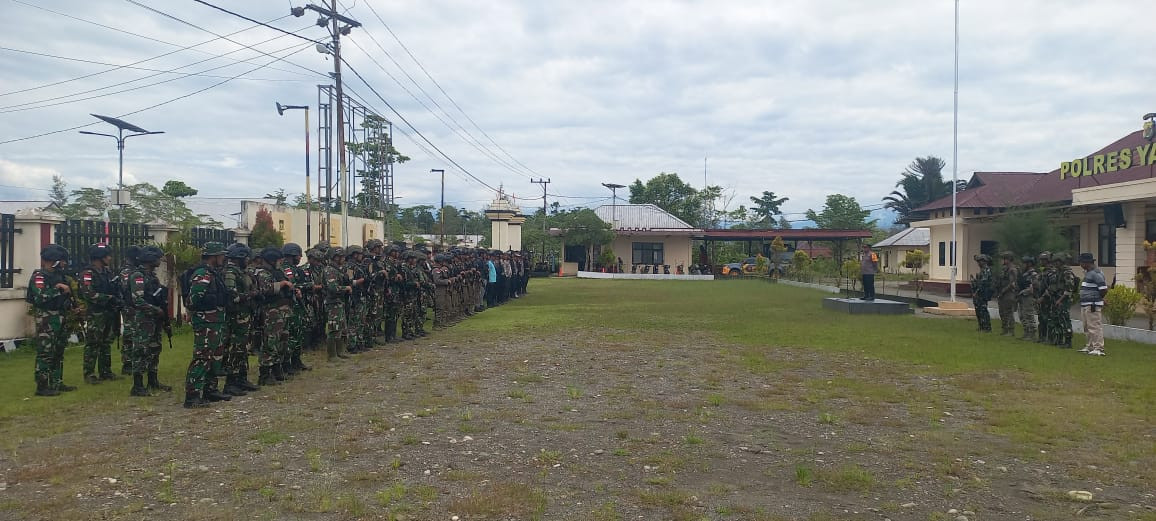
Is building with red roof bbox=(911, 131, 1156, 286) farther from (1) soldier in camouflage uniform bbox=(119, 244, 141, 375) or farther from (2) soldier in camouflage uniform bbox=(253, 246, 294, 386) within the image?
(1) soldier in camouflage uniform bbox=(119, 244, 141, 375)

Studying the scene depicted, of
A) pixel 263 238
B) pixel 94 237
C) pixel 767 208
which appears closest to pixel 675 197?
pixel 767 208

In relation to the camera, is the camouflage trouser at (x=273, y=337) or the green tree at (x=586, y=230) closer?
the camouflage trouser at (x=273, y=337)

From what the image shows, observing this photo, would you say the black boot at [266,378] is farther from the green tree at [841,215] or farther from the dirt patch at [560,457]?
the green tree at [841,215]

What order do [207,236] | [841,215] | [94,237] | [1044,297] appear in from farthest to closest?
[841,215] → [207,236] → [94,237] → [1044,297]

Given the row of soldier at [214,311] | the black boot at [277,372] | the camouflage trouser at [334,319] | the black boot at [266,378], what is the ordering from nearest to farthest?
the row of soldier at [214,311], the black boot at [266,378], the black boot at [277,372], the camouflage trouser at [334,319]

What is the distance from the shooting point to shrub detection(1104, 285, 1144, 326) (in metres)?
13.1

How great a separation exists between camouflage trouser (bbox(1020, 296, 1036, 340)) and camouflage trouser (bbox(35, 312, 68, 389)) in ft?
44.2

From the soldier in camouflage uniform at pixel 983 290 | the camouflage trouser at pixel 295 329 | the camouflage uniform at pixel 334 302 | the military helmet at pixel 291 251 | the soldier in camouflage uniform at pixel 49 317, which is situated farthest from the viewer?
the soldier in camouflage uniform at pixel 983 290

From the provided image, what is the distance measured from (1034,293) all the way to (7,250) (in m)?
15.7

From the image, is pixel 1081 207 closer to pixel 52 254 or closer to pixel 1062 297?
pixel 1062 297

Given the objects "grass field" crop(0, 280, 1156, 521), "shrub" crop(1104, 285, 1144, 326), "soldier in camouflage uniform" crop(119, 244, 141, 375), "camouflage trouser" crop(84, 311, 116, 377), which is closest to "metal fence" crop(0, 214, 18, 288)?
"grass field" crop(0, 280, 1156, 521)

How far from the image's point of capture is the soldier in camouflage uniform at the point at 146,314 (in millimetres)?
7863

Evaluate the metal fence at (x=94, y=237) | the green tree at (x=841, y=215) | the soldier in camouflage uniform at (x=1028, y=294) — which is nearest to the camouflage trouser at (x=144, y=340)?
the metal fence at (x=94, y=237)

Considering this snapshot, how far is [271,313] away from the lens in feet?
28.4
